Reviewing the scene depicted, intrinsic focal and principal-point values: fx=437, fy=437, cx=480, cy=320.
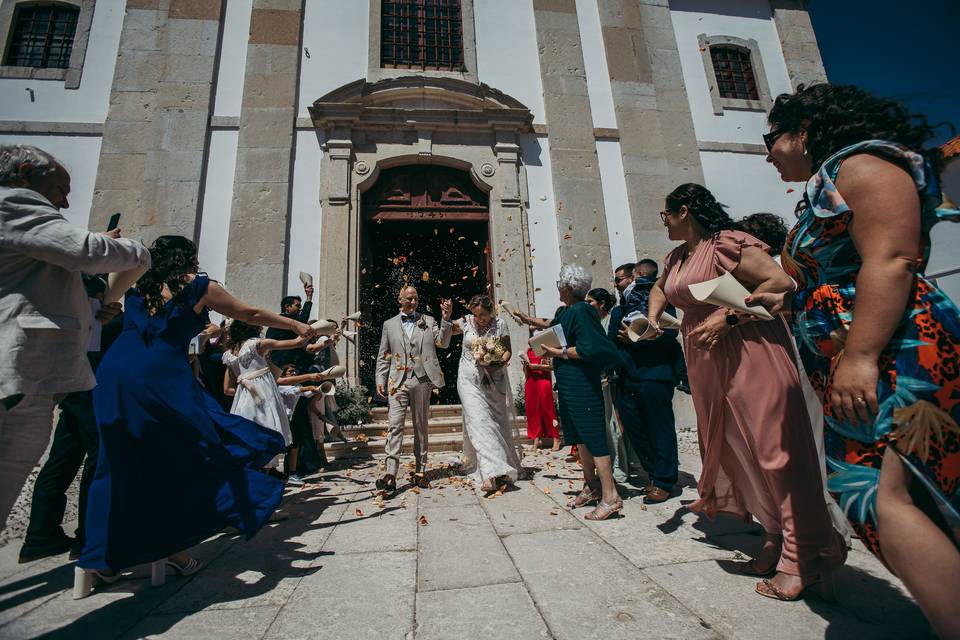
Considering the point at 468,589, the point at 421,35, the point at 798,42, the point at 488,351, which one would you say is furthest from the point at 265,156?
the point at 798,42

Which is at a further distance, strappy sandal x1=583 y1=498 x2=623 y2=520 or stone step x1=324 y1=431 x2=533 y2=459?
stone step x1=324 y1=431 x2=533 y2=459

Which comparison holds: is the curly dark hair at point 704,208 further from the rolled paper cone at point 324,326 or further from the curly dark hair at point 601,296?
the rolled paper cone at point 324,326

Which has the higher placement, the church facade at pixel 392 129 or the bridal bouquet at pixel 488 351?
the church facade at pixel 392 129

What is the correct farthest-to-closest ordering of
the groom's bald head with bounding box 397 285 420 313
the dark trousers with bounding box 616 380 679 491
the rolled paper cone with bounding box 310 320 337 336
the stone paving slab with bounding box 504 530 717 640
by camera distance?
the groom's bald head with bounding box 397 285 420 313
the dark trousers with bounding box 616 380 679 491
the rolled paper cone with bounding box 310 320 337 336
the stone paving slab with bounding box 504 530 717 640

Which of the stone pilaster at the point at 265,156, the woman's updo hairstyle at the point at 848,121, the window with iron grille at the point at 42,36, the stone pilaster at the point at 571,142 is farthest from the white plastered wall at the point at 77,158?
the woman's updo hairstyle at the point at 848,121

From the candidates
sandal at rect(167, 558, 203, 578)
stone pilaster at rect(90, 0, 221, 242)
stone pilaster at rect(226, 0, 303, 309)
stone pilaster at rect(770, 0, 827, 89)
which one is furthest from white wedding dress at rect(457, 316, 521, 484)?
stone pilaster at rect(770, 0, 827, 89)

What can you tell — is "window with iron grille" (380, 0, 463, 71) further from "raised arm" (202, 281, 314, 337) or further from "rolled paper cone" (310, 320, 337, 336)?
"raised arm" (202, 281, 314, 337)

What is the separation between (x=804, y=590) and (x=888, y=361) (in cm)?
134

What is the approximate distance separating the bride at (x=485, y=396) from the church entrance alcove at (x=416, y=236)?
3504mm

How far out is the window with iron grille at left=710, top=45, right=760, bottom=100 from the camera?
996cm

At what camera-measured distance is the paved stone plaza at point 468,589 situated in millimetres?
1777

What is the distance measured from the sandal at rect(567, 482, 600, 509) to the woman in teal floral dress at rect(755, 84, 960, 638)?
7.45 ft

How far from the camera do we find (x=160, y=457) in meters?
2.33

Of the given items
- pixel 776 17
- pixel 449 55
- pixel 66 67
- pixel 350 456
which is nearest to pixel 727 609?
pixel 350 456
